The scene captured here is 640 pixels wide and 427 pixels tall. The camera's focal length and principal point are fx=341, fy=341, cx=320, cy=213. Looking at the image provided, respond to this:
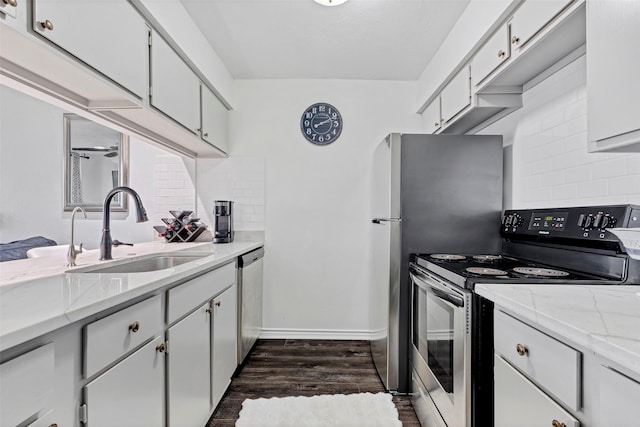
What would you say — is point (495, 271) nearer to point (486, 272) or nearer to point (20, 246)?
point (486, 272)

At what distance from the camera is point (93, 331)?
3.01 feet

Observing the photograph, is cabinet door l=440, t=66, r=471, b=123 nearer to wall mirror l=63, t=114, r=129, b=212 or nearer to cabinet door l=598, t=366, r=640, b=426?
cabinet door l=598, t=366, r=640, b=426

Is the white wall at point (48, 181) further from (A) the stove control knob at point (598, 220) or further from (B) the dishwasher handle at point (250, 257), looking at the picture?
(A) the stove control knob at point (598, 220)

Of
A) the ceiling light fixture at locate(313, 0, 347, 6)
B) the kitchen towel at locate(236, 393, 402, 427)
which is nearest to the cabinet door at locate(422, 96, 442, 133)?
the ceiling light fixture at locate(313, 0, 347, 6)

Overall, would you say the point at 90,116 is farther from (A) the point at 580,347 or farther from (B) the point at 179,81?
(A) the point at 580,347

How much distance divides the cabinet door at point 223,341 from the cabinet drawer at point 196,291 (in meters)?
0.07

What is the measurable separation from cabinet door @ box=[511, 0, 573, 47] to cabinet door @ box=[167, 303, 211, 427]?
1.95 m

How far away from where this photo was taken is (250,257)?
2664 millimetres

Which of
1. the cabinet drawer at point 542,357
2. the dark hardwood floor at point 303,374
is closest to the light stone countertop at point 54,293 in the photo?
the dark hardwood floor at point 303,374

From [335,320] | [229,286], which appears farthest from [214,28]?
[335,320]

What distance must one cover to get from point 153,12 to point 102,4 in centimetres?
40

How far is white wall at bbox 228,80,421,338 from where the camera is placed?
10.6ft

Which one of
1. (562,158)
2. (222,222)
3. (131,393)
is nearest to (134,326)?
(131,393)

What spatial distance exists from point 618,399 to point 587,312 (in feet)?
0.76
